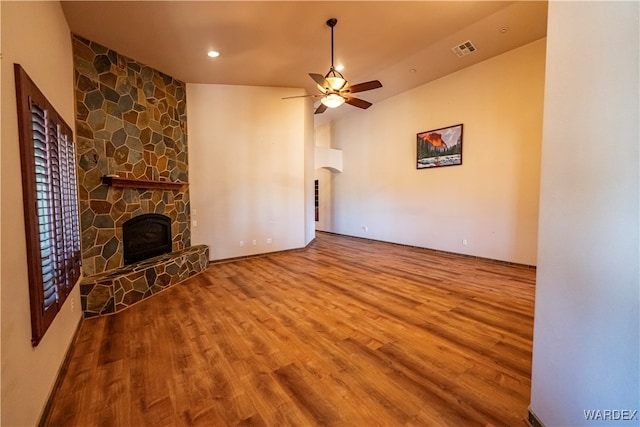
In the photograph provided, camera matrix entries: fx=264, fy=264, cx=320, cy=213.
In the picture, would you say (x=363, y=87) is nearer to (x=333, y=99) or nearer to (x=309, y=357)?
(x=333, y=99)

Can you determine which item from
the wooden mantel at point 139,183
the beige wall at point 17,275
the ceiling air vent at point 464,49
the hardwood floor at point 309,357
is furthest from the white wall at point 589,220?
the wooden mantel at point 139,183

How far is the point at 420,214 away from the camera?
651cm

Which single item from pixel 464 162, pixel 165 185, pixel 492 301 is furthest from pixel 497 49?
pixel 165 185

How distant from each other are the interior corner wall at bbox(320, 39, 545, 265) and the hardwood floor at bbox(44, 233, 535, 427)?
1506 mm

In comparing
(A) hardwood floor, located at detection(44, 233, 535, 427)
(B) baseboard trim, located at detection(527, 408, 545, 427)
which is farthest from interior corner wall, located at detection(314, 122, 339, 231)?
(B) baseboard trim, located at detection(527, 408, 545, 427)

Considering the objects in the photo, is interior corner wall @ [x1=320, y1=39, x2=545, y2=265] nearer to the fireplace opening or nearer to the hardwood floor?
the hardwood floor

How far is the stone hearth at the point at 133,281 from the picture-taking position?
121 inches

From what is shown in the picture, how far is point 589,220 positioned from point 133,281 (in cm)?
437

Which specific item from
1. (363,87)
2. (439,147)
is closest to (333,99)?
(363,87)

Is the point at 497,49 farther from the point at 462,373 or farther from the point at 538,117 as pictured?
the point at 462,373

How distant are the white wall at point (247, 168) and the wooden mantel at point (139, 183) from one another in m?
0.52

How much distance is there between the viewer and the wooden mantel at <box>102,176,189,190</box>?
379 cm

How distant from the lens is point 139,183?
4.19 metres

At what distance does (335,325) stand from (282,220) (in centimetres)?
374
